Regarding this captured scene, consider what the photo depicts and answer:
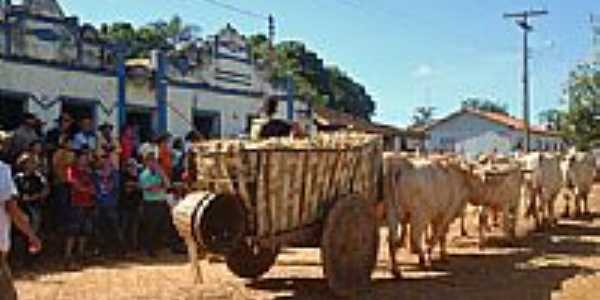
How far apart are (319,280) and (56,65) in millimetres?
7518

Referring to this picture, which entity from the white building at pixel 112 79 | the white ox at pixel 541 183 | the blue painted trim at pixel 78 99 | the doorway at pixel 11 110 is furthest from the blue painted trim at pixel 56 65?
the white ox at pixel 541 183

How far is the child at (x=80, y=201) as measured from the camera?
13008 mm

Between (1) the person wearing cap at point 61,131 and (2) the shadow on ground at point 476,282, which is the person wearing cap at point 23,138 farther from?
(2) the shadow on ground at point 476,282

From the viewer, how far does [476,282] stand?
11648mm

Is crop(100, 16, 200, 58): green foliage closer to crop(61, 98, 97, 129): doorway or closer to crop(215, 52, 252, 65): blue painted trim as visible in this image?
crop(215, 52, 252, 65): blue painted trim

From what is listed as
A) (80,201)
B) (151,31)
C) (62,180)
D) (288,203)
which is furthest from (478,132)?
(288,203)

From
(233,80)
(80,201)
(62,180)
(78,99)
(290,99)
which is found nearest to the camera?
(62,180)

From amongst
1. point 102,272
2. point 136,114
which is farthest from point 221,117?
point 102,272

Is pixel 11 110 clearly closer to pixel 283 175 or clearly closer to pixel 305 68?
pixel 283 175

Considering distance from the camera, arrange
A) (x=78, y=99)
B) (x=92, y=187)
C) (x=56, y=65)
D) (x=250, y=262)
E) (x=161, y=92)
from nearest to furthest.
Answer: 1. (x=250, y=262)
2. (x=92, y=187)
3. (x=56, y=65)
4. (x=78, y=99)
5. (x=161, y=92)

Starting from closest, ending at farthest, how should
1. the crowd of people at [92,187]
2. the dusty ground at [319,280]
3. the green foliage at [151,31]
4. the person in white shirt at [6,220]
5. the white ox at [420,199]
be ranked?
the person in white shirt at [6,220] → the dusty ground at [319,280] → the white ox at [420,199] → the crowd of people at [92,187] → the green foliage at [151,31]

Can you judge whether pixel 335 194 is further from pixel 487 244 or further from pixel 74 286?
pixel 487 244

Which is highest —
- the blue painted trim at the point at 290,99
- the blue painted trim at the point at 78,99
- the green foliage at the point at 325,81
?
the green foliage at the point at 325,81

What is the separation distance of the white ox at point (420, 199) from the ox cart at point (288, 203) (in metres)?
0.47
